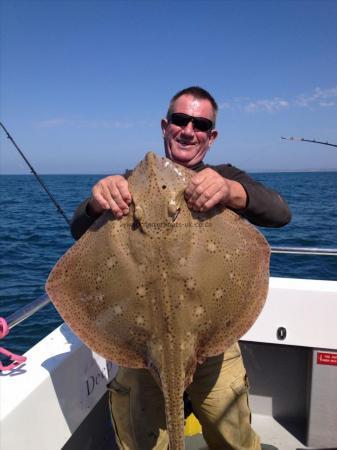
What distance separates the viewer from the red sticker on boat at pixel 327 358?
157 inches

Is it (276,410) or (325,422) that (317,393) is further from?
(276,410)

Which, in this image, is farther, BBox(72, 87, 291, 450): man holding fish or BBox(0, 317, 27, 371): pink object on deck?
BBox(0, 317, 27, 371): pink object on deck

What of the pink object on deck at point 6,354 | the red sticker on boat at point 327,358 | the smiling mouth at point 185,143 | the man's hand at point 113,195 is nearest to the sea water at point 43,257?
the pink object on deck at point 6,354

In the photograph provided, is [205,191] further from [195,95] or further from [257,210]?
[195,95]

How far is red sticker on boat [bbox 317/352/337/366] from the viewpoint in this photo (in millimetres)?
→ 4000

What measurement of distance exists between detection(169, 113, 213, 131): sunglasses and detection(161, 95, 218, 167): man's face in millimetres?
20

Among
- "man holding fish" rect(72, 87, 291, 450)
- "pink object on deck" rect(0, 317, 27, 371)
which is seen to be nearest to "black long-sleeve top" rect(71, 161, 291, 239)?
"man holding fish" rect(72, 87, 291, 450)

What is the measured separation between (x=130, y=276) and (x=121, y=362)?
525 mm

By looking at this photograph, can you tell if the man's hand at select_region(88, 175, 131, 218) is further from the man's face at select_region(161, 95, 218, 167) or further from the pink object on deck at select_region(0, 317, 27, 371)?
the pink object on deck at select_region(0, 317, 27, 371)

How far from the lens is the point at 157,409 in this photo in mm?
2824

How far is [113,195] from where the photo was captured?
90.0 inches

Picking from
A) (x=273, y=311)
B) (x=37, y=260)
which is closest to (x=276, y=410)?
(x=273, y=311)

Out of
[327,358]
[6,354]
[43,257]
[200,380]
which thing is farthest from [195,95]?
[43,257]

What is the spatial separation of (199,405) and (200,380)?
0.69 feet
